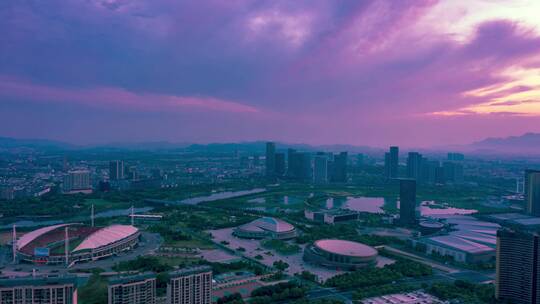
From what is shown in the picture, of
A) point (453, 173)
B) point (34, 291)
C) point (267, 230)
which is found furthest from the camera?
point (453, 173)

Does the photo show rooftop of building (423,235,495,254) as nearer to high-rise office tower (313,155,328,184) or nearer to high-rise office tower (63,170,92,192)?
high-rise office tower (313,155,328,184)

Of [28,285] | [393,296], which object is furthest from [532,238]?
[28,285]

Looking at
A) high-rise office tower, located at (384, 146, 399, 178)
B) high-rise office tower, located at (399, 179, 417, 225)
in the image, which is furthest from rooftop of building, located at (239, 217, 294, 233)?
high-rise office tower, located at (384, 146, 399, 178)

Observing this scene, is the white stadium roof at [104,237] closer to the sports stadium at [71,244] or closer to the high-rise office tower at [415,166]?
the sports stadium at [71,244]

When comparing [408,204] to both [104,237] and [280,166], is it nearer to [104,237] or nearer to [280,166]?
[104,237]

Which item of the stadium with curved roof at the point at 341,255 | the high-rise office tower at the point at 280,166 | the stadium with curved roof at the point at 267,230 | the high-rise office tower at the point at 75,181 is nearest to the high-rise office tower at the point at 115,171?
the high-rise office tower at the point at 75,181

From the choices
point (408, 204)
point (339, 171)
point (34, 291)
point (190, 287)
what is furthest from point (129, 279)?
point (339, 171)

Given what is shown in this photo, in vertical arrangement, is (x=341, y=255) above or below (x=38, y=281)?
below

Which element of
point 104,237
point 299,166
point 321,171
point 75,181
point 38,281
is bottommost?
point 104,237
